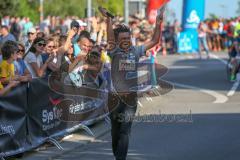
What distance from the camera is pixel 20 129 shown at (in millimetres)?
11969

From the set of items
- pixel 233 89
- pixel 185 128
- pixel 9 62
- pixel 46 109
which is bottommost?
pixel 233 89

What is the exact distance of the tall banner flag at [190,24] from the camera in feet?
145

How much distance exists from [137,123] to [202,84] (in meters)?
9.81

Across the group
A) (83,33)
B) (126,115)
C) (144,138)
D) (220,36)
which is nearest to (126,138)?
(126,115)

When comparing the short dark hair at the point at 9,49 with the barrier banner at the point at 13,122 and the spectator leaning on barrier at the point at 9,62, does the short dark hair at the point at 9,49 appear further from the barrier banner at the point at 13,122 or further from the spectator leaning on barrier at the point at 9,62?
the barrier banner at the point at 13,122

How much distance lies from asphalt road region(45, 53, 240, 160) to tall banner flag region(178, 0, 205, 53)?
18.6 meters

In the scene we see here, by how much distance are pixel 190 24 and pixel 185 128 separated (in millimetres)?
30341

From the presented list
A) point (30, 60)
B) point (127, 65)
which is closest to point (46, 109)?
point (30, 60)

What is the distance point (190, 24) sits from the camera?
147 ft

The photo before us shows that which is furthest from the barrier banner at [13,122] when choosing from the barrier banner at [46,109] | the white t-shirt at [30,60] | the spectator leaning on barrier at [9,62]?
the white t-shirt at [30,60]

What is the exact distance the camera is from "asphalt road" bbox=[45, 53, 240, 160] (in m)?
12.2

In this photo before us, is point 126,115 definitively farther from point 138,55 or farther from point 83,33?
point 83,33

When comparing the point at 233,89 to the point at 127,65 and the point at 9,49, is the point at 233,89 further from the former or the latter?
the point at 127,65

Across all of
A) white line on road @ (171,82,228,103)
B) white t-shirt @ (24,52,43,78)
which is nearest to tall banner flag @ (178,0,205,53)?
white line on road @ (171,82,228,103)
